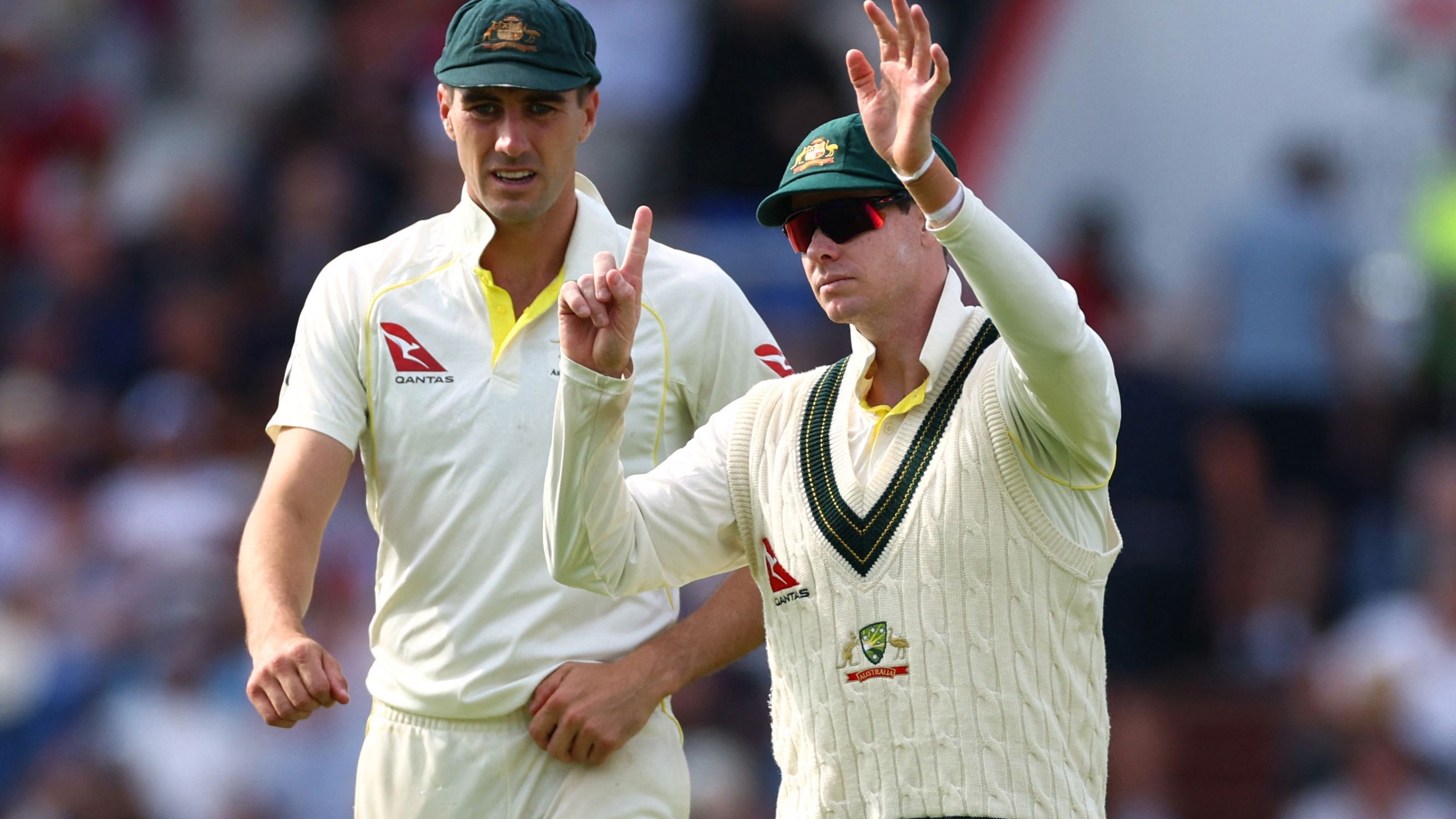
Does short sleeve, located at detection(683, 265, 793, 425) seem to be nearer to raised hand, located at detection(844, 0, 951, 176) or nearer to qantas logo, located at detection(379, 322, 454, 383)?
qantas logo, located at detection(379, 322, 454, 383)

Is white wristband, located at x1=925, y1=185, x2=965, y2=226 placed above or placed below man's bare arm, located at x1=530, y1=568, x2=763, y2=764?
above

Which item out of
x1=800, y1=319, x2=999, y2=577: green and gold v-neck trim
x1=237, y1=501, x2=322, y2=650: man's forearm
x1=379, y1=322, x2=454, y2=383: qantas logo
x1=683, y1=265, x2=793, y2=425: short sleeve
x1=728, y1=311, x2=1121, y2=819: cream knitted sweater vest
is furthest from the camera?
x1=683, y1=265, x2=793, y2=425: short sleeve

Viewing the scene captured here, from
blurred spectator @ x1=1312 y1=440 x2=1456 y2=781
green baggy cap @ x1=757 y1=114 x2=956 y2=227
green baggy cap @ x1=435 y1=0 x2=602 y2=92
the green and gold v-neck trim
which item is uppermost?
green baggy cap @ x1=435 y1=0 x2=602 y2=92

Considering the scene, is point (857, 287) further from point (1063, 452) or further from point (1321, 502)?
point (1321, 502)

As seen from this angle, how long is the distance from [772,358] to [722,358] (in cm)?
13

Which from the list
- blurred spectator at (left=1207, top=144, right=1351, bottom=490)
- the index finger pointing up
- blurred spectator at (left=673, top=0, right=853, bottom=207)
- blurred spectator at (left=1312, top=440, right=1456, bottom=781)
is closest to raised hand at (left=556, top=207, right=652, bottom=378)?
the index finger pointing up

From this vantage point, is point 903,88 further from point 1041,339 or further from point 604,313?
point 604,313

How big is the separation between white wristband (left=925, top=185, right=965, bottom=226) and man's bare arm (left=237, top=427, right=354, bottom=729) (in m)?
1.49

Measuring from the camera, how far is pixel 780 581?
13.2 feet

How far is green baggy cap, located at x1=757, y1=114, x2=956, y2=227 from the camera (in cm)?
393

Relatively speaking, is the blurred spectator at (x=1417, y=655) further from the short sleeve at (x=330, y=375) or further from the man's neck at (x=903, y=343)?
the short sleeve at (x=330, y=375)

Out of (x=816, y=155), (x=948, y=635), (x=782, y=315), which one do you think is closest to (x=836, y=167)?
(x=816, y=155)

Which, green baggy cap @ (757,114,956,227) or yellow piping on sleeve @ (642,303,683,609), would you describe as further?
yellow piping on sleeve @ (642,303,683,609)

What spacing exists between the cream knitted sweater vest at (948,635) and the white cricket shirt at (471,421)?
738 millimetres
